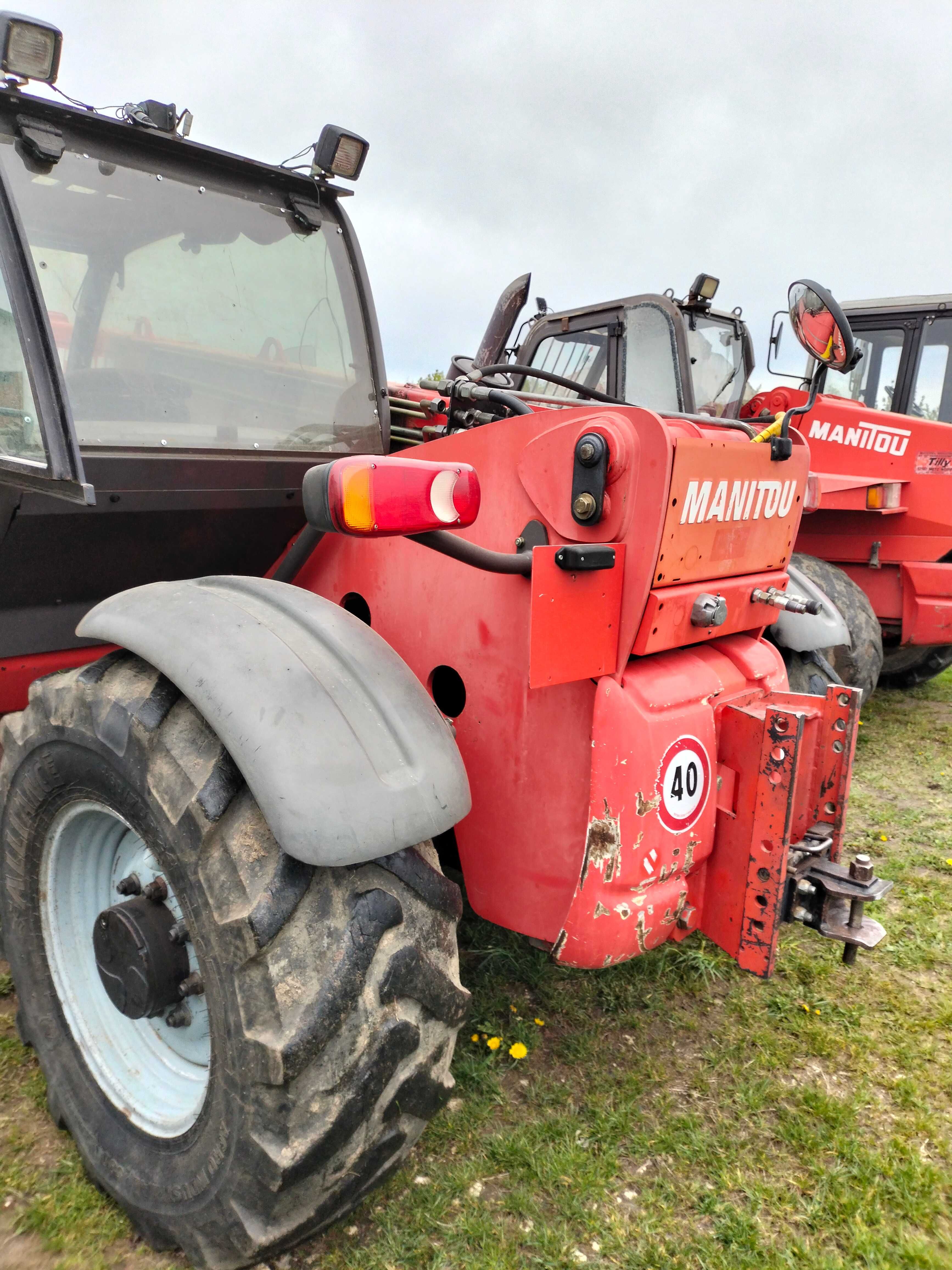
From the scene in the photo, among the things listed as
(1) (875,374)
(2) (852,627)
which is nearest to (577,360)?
(2) (852,627)

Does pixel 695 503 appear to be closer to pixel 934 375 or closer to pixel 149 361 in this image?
pixel 149 361

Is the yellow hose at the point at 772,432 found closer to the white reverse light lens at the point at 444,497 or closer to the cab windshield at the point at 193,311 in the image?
the white reverse light lens at the point at 444,497

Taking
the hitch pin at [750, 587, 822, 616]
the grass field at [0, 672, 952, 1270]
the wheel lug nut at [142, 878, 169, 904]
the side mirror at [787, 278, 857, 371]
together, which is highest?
the side mirror at [787, 278, 857, 371]

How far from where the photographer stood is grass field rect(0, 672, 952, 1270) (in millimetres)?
1819

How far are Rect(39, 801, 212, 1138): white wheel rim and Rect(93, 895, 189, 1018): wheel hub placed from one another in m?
0.05

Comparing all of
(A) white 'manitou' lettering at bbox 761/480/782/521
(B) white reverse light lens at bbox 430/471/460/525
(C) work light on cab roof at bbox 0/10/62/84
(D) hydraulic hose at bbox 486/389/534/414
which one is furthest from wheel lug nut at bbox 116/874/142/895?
(C) work light on cab roof at bbox 0/10/62/84

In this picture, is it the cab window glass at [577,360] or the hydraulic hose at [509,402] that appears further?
the cab window glass at [577,360]

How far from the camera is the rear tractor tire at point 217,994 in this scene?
1.50 m

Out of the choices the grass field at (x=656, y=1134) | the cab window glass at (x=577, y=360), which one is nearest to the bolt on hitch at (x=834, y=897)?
the grass field at (x=656, y=1134)

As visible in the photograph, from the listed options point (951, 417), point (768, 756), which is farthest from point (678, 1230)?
point (951, 417)

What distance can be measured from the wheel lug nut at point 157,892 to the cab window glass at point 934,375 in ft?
21.5

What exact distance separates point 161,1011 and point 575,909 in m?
0.86

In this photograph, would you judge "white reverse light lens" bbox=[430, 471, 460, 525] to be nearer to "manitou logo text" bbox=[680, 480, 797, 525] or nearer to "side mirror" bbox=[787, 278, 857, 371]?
"manitou logo text" bbox=[680, 480, 797, 525]

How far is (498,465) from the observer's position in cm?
194
